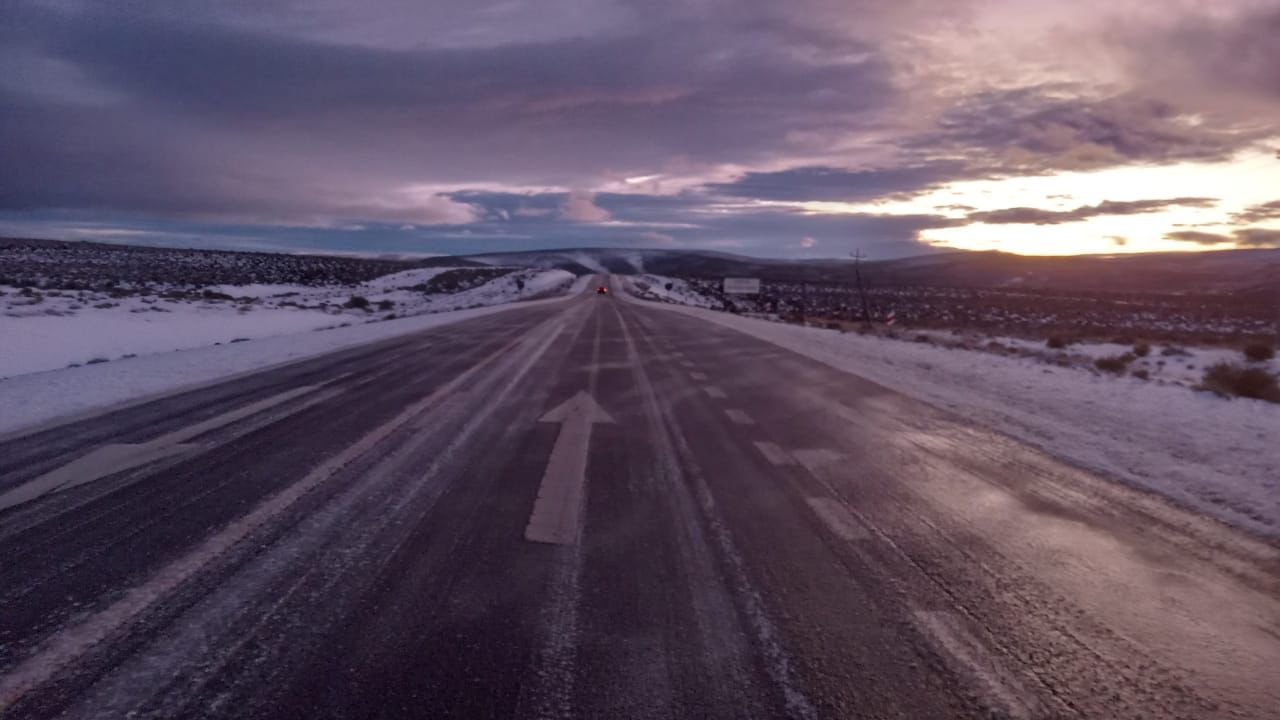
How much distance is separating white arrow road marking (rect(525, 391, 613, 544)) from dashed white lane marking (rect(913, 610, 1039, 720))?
2028 mm

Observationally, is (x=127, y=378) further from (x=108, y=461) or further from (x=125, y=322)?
(x=125, y=322)

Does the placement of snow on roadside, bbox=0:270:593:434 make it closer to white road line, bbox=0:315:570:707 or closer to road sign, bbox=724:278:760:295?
white road line, bbox=0:315:570:707

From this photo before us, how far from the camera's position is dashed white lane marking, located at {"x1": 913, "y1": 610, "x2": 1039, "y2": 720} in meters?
2.68

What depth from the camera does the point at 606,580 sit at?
3738 mm

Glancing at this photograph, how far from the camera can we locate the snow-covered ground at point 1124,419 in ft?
19.1

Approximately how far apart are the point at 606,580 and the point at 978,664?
175 cm

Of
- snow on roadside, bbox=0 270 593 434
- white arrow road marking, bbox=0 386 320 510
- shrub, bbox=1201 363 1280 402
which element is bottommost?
snow on roadside, bbox=0 270 593 434

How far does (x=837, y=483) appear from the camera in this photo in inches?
221

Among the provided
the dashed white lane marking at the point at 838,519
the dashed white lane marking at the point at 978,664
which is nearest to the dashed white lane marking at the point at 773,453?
the dashed white lane marking at the point at 838,519

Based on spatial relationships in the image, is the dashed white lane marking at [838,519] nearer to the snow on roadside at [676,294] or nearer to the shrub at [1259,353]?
the shrub at [1259,353]

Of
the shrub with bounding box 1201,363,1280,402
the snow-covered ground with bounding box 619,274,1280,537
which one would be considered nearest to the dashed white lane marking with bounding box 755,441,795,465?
the snow-covered ground with bounding box 619,274,1280,537

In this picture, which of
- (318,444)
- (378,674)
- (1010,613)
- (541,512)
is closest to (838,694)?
(1010,613)

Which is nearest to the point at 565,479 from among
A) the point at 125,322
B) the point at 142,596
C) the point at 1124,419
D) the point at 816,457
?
the point at 816,457

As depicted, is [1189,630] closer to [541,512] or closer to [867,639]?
[867,639]
